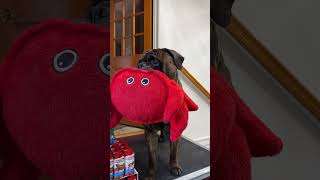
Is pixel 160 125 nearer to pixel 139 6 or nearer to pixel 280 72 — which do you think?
pixel 139 6

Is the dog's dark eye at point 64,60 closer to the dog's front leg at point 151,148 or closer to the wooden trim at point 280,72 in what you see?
the dog's front leg at point 151,148

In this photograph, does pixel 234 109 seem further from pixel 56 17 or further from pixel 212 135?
pixel 56 17

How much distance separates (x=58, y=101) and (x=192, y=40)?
0.54ft

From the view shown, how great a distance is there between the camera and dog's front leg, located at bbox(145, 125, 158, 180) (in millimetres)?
297

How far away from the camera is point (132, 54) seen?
0.30 metres

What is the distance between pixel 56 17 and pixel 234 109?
271 mm

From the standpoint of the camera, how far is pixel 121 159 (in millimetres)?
301

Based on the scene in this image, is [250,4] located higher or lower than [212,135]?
higher

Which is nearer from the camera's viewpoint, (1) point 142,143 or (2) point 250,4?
(1) point 142,143

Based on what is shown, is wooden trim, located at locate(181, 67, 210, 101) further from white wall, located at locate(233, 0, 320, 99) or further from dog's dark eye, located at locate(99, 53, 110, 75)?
white wall, located at locate(233, 0, 320, 99)

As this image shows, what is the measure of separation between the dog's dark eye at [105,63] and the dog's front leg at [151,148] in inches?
3.1

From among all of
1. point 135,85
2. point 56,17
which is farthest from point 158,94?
point 56,17

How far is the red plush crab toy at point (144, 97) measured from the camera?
0.94 feet

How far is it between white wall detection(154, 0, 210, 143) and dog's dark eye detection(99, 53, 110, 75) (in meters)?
0.06
